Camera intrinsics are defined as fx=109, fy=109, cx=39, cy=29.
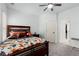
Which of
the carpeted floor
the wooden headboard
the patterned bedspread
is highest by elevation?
the wooden headboard

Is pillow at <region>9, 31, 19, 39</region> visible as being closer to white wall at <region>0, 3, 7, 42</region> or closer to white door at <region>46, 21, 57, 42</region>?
→ white wall at <region>0, 3, 7, 42</region>

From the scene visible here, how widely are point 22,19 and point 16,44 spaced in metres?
0.58

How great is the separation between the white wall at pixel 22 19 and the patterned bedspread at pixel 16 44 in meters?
0.25

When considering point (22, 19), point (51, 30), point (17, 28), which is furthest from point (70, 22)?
point (17, 28)

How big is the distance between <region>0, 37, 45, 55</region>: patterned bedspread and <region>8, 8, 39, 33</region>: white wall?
25 centimetres

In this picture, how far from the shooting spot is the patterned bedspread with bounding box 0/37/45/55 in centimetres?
176

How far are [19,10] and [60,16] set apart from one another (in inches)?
36.8

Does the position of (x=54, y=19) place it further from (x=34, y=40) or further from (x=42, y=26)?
(x=34, y=40)

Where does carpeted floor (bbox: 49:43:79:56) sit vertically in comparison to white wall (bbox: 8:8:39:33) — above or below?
below

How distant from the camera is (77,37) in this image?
318cm

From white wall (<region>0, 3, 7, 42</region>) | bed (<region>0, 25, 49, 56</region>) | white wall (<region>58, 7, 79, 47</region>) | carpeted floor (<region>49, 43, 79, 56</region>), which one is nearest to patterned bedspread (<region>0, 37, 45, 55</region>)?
bed (<region>0, 25, 49, 56</region>)

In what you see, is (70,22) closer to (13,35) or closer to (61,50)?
(61,50)

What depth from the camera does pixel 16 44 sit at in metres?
2.02

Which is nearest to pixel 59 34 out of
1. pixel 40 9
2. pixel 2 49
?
pixel 40 9
